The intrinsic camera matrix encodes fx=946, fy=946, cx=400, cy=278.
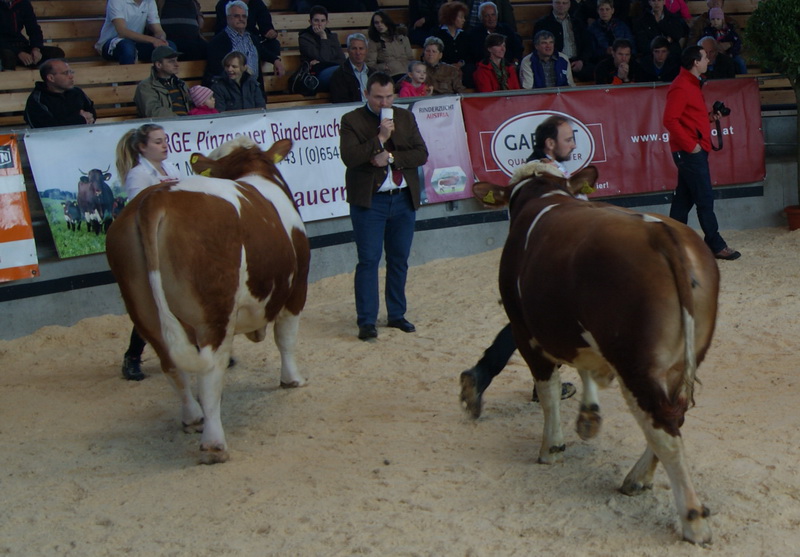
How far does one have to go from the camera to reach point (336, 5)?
12602 millimetres

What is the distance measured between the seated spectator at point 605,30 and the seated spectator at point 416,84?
314 centimetres

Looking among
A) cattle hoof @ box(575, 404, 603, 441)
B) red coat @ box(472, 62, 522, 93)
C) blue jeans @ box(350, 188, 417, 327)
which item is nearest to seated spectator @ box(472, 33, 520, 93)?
red coat @ box(472, 62, 522, 93)

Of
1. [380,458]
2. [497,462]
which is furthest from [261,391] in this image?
[497,462]

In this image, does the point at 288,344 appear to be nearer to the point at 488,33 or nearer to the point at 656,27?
the point at 488,33

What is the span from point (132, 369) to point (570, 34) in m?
8.22

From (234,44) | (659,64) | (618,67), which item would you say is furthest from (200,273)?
(659,64)

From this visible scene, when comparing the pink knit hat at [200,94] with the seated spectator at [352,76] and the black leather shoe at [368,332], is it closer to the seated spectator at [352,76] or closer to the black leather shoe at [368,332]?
the seated spectator at [352,76]

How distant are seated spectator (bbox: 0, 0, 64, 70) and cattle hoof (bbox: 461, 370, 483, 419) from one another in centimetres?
691

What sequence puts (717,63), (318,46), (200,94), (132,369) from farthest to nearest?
(717,63) → (318,46) → (200,94) → (132,369)

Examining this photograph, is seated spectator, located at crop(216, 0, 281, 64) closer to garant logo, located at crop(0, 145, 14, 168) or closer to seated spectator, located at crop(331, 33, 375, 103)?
seated spectator, located at crop(331, 33, 375, 103)

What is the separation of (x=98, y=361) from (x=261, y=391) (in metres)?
1.66

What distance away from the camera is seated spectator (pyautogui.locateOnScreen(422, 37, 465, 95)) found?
10672mm

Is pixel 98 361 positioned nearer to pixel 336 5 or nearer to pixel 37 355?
pixel 37 355

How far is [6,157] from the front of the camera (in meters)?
7.61
